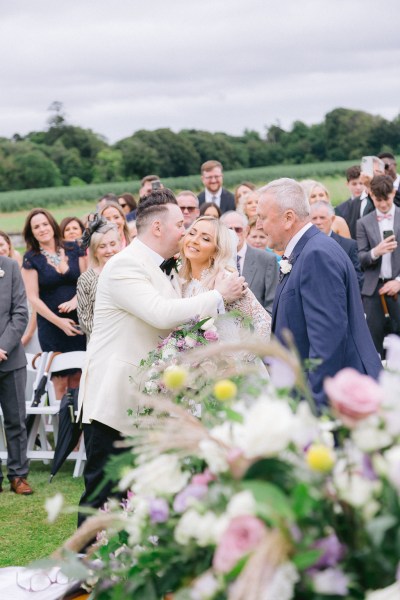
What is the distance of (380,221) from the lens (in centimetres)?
1041

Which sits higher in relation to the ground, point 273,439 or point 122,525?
point 273,439

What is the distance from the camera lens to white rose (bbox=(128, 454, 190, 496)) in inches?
77.4

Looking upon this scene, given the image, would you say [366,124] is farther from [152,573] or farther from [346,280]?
[152,573]

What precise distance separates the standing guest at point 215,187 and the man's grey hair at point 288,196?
7.04 metres

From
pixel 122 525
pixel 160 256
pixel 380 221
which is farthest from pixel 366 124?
pixel 122 525

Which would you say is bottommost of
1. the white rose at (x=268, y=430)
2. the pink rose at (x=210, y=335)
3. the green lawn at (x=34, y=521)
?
the green lawn at (x=34, y=521)

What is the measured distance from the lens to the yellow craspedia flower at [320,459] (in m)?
1.63

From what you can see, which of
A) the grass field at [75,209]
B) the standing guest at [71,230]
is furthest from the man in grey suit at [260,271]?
the grass field at [75,209]

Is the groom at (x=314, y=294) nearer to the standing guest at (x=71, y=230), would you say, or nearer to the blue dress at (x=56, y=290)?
the blue dress at (x=56, y=290)

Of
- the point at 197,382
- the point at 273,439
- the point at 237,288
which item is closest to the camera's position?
the point at 273,439

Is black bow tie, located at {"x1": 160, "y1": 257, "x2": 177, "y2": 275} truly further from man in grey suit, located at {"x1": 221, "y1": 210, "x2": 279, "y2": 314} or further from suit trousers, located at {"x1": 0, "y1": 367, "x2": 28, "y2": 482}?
suit trousers, located at {"x1": 0, "y1": 367, "x2": 28, "y2": 482}

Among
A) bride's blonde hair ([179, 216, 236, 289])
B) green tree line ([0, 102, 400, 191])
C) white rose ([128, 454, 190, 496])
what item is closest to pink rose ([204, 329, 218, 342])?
bride's blonde hair ([179, 216, 236, 289])

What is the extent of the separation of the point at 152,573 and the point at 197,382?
1.49 m

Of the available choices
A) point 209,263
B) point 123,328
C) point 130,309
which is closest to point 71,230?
point 209,263
